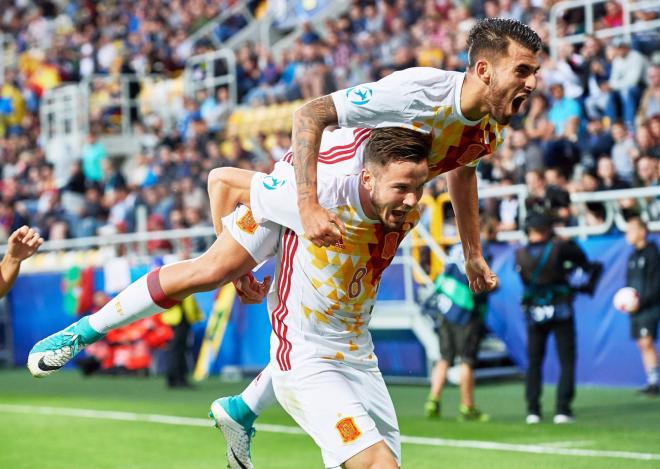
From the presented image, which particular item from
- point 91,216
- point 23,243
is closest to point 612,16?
point 91,216

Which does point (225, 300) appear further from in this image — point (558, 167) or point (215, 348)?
point (558, 167)

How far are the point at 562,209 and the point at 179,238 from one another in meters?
7.30

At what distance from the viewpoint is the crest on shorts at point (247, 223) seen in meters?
5.90

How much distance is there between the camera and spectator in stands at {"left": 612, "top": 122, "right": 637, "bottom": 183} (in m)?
14.4

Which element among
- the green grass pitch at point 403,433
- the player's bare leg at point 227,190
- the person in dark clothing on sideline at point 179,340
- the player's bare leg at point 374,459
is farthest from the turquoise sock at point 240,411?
the person in dark clothing on sideline at point 179,340

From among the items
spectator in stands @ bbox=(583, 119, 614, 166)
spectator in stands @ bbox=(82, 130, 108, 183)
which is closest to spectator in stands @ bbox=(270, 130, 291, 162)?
spectator in stands @ bbox=(82, 130, 108, 183)

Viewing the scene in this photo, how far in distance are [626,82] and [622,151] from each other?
136 centimetres

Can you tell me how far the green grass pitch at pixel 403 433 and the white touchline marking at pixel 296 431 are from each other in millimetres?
18

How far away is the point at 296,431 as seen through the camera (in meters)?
11.6

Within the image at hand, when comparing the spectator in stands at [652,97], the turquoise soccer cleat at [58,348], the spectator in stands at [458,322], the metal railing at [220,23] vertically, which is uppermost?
the metal railing at [220,23]

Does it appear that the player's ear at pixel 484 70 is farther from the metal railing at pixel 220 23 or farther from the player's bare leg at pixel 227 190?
the metal railing at pixel 220 23

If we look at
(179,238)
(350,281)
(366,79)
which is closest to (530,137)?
(366,79)

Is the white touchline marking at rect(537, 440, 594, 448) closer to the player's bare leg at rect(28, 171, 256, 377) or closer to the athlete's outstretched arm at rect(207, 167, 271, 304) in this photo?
the athlete's outstretched arm at rect(207, 167, 271, 304)

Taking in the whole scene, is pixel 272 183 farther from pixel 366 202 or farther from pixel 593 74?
pixel 593 74
